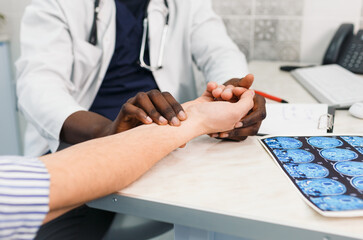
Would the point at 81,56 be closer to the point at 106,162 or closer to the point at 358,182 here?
the point at 106,162

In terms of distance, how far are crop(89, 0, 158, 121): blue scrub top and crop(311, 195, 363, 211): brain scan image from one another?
0.79 metres

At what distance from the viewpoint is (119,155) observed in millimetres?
539

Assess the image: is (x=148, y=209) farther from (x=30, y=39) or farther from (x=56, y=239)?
(x=30, y=39)

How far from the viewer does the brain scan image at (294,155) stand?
0.58m

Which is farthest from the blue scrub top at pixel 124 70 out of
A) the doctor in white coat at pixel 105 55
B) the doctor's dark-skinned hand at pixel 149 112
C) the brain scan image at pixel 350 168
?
the brain scan image at pixel 350 168

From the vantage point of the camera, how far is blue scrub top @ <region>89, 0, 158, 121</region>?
115 cm

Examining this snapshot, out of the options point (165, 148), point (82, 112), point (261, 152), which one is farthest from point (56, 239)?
point (261, 152)

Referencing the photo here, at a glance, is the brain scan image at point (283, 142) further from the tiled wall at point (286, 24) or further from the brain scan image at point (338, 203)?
the tiled wall at point (286, 24)

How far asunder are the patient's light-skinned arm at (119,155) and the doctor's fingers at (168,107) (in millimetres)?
14

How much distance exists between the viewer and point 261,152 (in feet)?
2.13

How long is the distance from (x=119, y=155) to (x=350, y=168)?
0.36m

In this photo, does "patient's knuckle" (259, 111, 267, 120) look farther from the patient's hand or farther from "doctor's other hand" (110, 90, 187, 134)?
"doctor's other hand" (110, 90, 187, 134)

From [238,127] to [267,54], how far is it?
107cm

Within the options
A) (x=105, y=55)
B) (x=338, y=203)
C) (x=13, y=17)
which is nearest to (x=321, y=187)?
(x=338, y=203)
